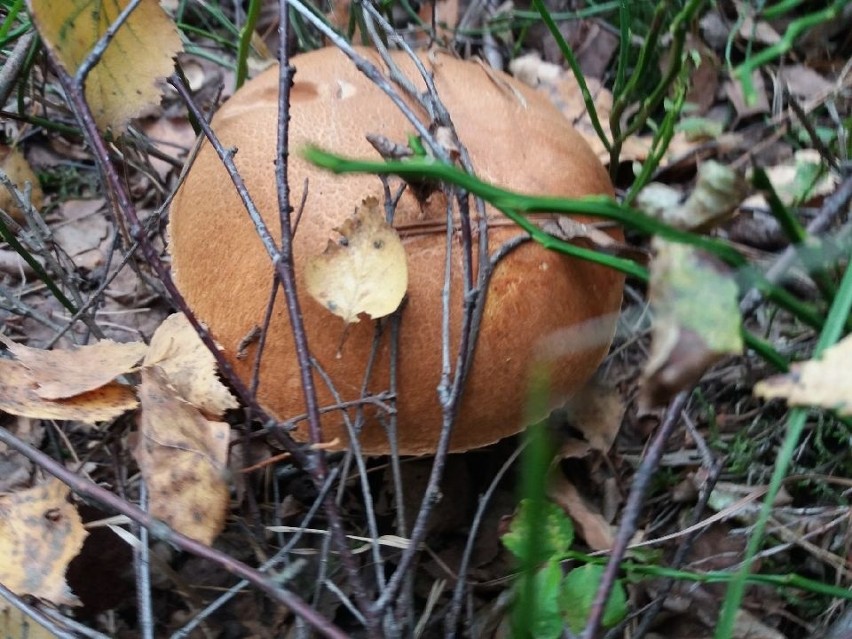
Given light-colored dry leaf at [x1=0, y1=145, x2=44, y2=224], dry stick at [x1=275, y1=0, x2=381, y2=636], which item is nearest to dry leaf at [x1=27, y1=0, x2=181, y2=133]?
dry stick at [x1=275, y1=0, x2=381, y2=636]

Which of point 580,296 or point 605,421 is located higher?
point 580,296

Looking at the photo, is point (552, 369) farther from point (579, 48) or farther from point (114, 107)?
point (579, 48)

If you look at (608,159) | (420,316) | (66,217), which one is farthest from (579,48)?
(66,217)

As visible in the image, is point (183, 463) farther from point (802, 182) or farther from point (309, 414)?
point (802, 182)

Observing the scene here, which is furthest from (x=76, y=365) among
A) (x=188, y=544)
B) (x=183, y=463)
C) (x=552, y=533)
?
(x=552, y=533)

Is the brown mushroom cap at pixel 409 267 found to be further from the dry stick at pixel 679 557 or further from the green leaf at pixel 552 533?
the dry stick at pixel 679 557

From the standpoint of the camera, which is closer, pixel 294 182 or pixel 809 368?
pixel 809 368
